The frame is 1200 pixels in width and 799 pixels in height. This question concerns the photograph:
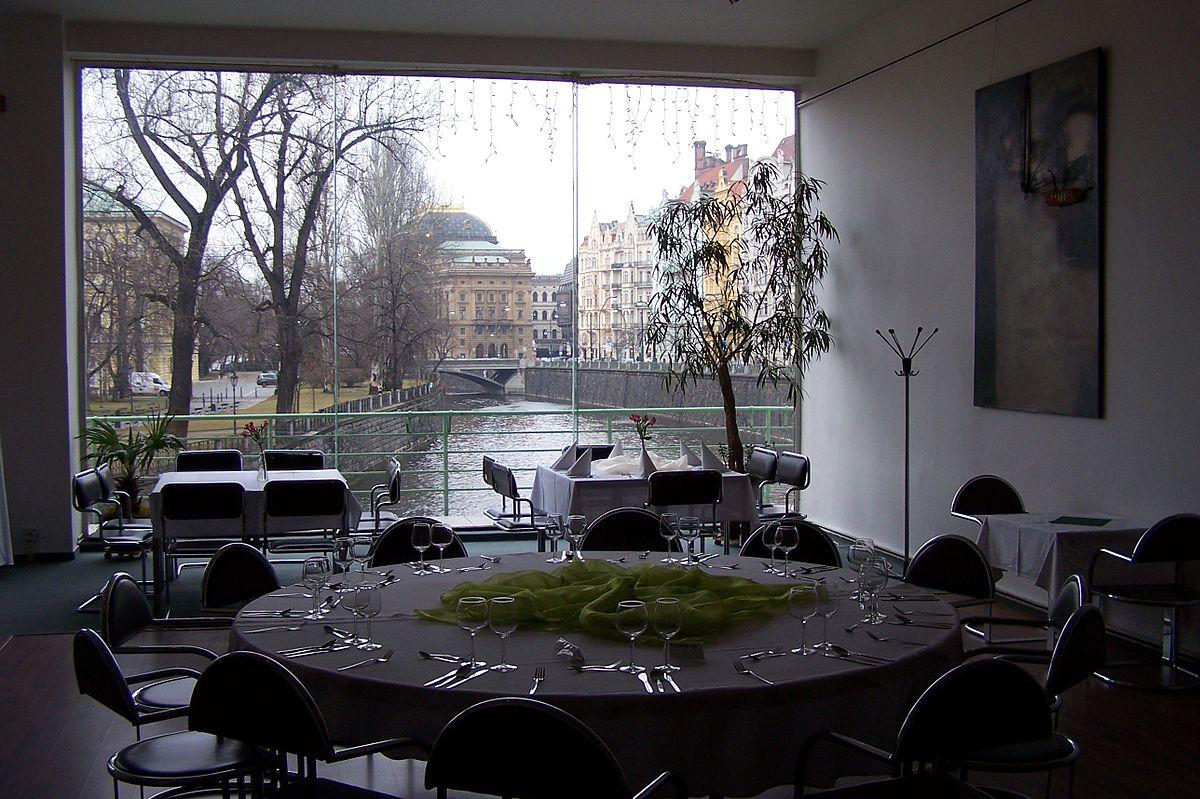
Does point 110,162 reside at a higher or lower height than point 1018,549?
higher

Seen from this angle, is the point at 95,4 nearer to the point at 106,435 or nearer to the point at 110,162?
the point at 110,162

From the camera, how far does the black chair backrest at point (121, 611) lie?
12.0 feet

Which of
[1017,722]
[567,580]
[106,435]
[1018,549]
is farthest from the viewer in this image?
[106,435]

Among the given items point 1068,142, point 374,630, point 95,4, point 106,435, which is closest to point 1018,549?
point 1068,142

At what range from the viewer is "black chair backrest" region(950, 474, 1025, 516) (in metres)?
6.49

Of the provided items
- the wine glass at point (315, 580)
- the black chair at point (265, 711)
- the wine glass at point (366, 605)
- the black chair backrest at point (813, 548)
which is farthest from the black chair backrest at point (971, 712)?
the black chair backrest at point (813, 548)

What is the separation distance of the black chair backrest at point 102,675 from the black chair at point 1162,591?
14.0ft

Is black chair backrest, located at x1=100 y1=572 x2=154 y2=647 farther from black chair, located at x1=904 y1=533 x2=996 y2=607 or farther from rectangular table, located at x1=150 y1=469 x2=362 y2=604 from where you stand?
black chair, located at x1=904 y1=533 x2=996 y2=607

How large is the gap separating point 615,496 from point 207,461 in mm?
3145

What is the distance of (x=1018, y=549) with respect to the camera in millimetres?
5715

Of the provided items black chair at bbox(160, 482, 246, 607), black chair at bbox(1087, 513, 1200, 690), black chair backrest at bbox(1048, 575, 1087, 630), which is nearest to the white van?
black chair at bbox(160, 482, 246, 607)

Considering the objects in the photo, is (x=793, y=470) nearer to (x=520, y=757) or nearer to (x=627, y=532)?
(x=627, y=532)

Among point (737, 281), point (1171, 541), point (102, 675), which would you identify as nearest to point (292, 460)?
point (737, 281)

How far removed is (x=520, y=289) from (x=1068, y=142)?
16.9 ft
